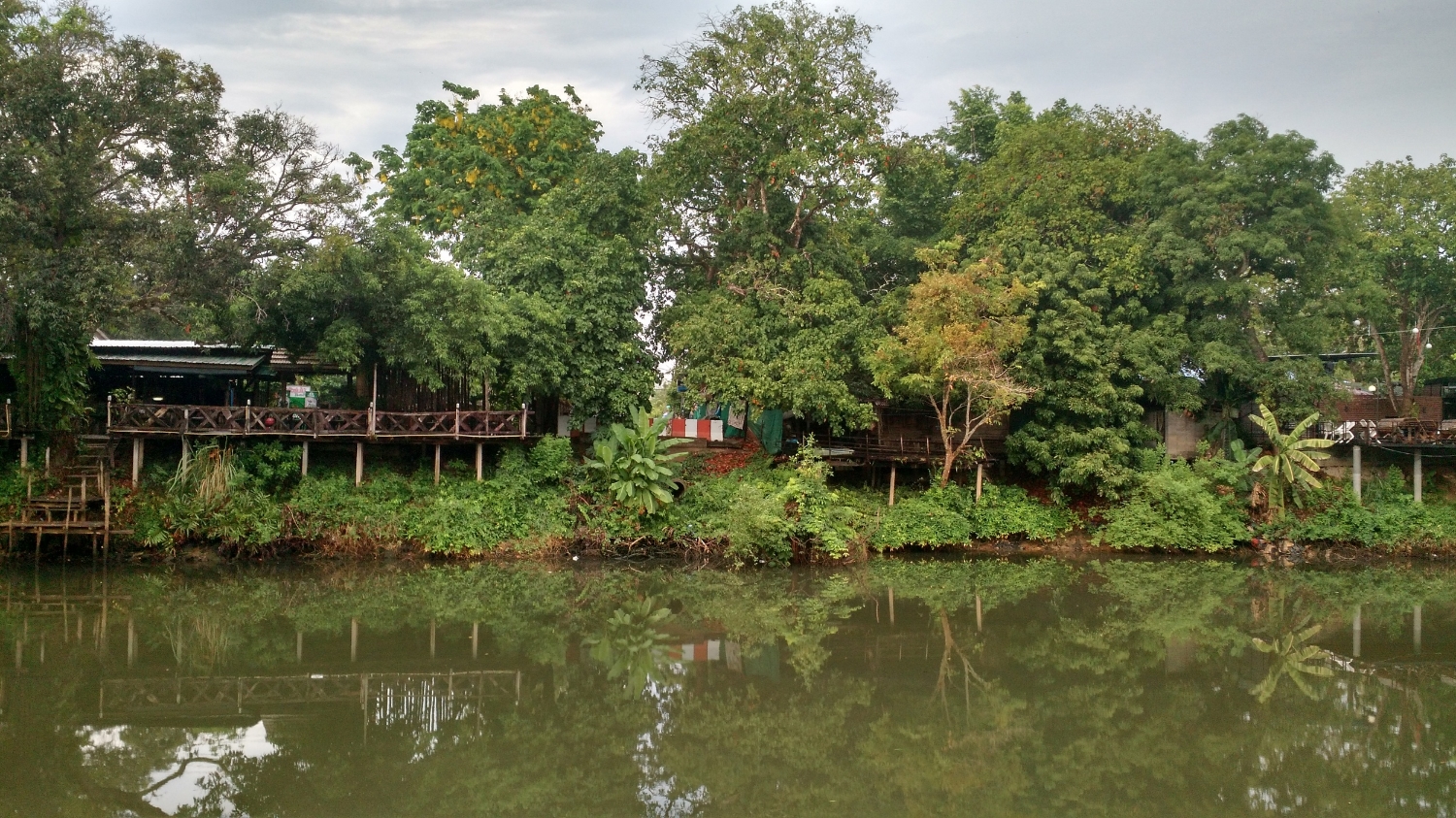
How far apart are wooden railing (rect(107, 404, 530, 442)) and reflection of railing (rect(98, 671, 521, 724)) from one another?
8744mm

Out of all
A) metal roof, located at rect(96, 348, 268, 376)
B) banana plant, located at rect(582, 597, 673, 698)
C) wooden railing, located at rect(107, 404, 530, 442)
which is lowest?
banana plant, located at rect(582, 597, 673, 698)

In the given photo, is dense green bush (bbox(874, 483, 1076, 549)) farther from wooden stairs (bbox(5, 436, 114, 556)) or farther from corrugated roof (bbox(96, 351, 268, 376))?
wooden stairs (bbox(5, 436, 114, 556))

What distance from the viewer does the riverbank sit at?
17.6 meters

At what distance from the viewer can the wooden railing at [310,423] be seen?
59.0 ft

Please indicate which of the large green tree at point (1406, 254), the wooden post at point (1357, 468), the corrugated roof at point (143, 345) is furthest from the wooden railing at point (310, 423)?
the large green tree at point (1406, 254)

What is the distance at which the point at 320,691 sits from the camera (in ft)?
33.5

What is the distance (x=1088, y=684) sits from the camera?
35.7 ft

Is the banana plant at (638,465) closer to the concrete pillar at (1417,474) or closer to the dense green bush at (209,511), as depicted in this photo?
the dense green bush at (209,511)

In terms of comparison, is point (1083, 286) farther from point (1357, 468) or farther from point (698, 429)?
point (698, 429)

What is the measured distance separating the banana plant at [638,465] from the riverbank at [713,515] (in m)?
0.32

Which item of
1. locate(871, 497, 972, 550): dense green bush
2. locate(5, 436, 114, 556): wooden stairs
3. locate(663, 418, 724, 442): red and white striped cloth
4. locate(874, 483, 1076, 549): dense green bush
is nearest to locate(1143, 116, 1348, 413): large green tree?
locate(874, 483, 1076, 549): dense green bush

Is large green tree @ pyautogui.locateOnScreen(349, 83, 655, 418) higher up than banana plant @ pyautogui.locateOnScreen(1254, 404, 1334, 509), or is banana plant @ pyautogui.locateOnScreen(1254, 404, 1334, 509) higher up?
large green tree @ pyautogui.locateOnScreen(349, 83, 655, 418)

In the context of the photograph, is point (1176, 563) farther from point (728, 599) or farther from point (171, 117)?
point (171, 117)

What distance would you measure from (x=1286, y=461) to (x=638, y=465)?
13332 millimetres
